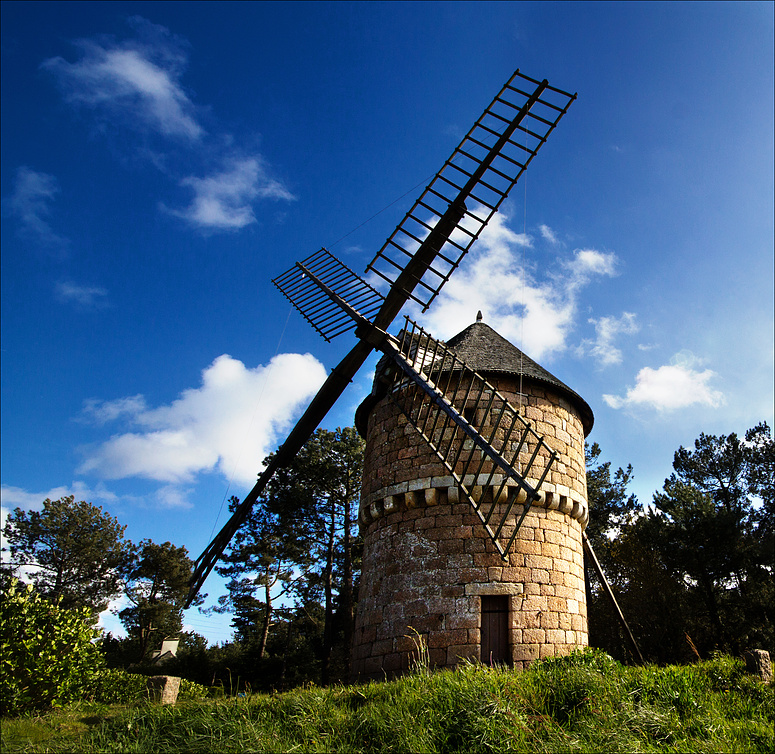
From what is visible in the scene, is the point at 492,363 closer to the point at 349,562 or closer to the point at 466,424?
the point at 466,424

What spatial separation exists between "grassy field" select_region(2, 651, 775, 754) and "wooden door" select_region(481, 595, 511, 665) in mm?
1120

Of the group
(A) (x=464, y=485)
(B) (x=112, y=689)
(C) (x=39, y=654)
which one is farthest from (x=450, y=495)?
(B) (x=112, y=689)

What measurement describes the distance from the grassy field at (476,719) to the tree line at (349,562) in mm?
10302

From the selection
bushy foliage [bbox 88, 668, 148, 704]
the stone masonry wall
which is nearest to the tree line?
bushy foliage [bbox 88, 668, 148, 704]

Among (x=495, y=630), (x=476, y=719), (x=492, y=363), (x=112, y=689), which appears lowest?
(x=112, y=689)

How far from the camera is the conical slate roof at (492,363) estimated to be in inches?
378

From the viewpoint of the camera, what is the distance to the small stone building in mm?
7934

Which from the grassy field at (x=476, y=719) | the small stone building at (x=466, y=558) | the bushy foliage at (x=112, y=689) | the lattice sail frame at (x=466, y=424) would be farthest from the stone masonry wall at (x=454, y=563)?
the bushy foliage at (x=112, y=689)

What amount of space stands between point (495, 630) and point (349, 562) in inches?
479

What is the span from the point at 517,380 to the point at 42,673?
8.66m

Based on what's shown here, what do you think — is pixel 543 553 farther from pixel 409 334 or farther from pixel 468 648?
pixel 409 334

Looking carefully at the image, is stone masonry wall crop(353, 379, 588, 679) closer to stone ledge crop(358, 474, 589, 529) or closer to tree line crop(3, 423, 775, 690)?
stone ledge crop(358, 474, 589, 529)

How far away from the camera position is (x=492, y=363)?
982cm

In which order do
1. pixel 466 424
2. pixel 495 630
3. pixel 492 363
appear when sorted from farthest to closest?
1. pixel 492 363
2. pixel 466 424
3. pixel 495 630
